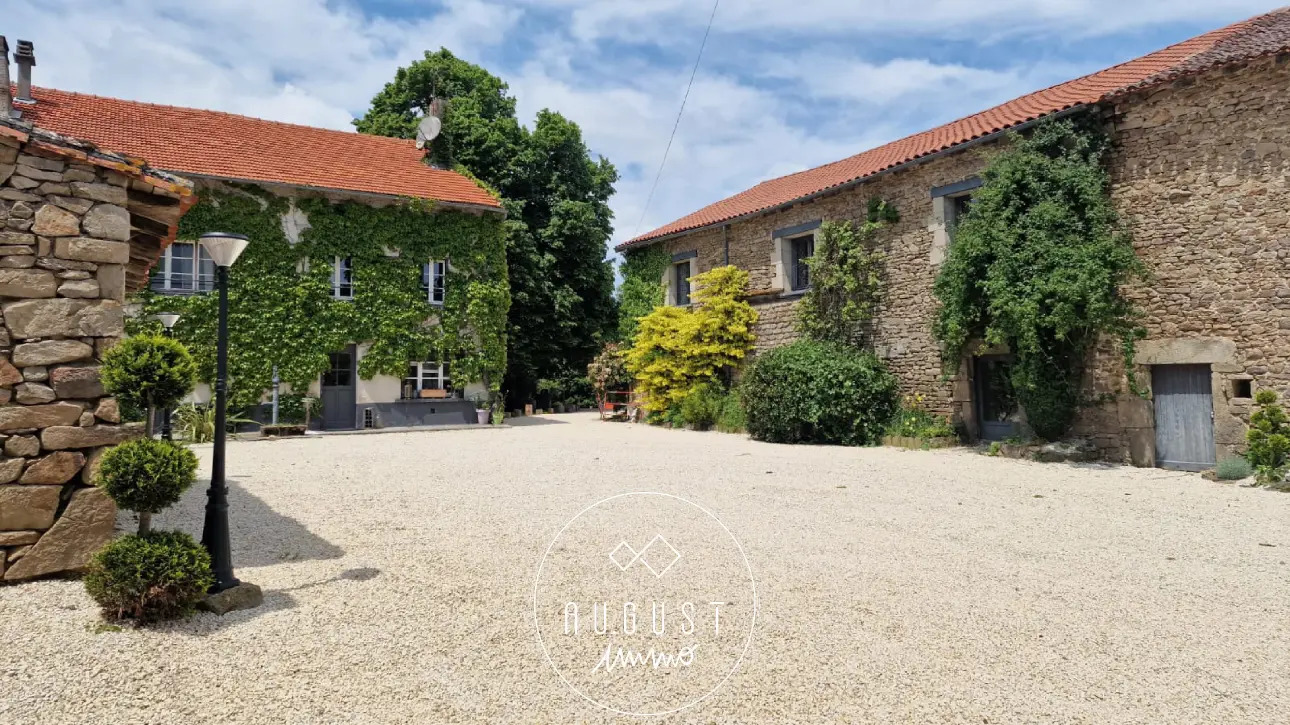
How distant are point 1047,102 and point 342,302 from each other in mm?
15696

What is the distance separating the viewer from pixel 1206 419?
→ 1014cm

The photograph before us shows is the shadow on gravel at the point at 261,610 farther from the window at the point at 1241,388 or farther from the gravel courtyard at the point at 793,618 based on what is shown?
the window at the point at 1241,388

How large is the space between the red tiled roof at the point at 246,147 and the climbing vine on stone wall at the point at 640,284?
453cm

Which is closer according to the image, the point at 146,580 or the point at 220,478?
the point at 146,580

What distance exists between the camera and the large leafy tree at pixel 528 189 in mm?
23844

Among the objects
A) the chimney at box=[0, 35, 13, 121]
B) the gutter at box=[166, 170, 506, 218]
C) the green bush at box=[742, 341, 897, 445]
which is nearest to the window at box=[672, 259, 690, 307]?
the gutter at box=[166, 170, 506, 218]

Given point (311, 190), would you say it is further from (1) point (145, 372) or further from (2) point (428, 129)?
(1) point (145, 372)

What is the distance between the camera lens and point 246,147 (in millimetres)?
17188

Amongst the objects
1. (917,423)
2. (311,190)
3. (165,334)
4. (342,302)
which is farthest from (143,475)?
(311,190)

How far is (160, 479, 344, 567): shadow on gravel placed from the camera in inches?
213

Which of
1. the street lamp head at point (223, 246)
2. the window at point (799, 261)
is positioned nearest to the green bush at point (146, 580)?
the street lamp head at point (223, 246)

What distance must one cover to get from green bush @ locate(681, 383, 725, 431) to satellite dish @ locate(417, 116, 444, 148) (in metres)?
11.3

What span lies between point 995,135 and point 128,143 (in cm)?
1770

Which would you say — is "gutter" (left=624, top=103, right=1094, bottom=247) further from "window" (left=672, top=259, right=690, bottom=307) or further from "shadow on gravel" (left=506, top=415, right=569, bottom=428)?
"shadow on gravel" (left=506, top=415, right=569, bottom=428)
